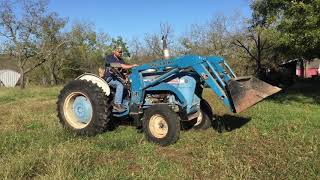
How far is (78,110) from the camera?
9.83m

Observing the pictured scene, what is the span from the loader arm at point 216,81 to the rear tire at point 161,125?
2.49ft

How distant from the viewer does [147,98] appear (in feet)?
30.5

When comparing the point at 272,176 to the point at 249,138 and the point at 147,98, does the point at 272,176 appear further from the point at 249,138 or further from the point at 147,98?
the point at 147,98

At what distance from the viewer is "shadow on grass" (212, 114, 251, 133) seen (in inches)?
373

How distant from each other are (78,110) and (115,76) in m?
1.16

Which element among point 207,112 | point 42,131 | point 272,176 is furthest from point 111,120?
point 272,176

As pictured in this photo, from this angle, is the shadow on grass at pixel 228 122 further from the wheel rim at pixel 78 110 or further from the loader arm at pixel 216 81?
the wheel rim at pixel 78 110

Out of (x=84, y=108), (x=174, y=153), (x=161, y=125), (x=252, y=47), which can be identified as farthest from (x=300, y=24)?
(x=252, y=47)

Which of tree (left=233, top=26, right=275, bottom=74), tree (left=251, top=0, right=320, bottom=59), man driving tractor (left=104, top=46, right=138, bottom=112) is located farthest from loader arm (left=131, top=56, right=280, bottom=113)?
tree (left=233, top=26, right=275, bottom=74)

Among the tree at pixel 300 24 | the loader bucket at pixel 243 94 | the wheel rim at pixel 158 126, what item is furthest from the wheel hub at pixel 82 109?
the tree at pixel 300 24

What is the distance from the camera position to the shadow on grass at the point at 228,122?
948cm

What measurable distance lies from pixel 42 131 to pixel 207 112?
3646mm

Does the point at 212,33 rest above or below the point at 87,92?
above

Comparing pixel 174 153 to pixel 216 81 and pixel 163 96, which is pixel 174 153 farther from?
pixel 163 96
